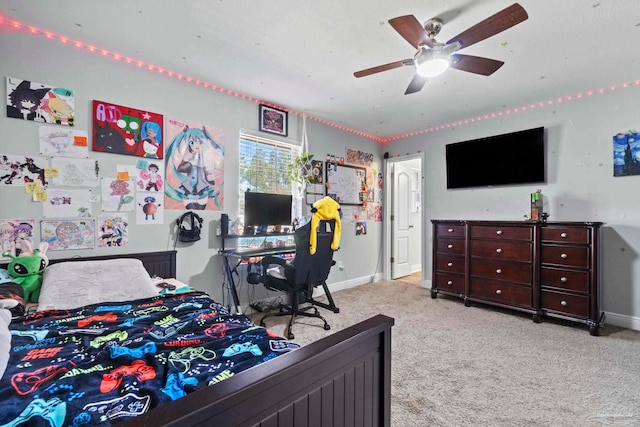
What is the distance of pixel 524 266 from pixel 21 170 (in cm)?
466

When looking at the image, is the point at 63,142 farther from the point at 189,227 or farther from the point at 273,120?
the point at 273,120

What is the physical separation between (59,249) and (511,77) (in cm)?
425

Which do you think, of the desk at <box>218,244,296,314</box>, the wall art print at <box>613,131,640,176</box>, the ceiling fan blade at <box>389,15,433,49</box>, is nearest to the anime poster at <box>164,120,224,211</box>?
the desk at <box>218,244,296,314</box>

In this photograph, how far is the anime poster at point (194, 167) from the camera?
9.39 ft

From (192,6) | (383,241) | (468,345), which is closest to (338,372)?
(468,345)

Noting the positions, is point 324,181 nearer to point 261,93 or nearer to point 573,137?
point 261,93

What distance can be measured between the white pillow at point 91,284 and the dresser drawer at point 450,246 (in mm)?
3373

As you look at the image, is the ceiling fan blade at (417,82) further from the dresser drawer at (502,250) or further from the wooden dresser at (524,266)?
the dresser drawer at (502,250)

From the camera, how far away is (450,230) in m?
3.88

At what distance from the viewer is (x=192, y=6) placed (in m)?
1.92

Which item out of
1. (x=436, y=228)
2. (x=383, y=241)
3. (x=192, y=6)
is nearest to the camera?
(x=192, y=6)

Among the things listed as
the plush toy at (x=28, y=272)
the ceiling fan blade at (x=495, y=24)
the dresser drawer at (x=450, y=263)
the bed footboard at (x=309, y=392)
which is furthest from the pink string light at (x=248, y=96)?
the bed footboard at (x=309, y=392)

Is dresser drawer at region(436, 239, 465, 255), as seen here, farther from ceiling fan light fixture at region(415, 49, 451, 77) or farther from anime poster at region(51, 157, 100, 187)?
anime poster at region(51, 157, 100, 187)

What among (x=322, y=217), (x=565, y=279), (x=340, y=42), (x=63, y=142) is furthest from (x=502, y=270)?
(x=63, y=142)
